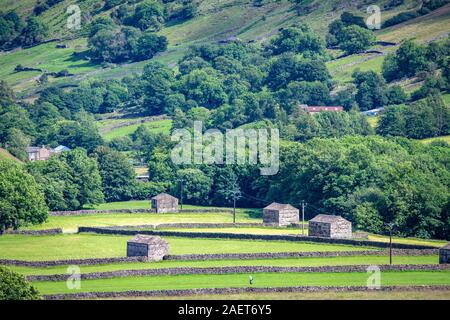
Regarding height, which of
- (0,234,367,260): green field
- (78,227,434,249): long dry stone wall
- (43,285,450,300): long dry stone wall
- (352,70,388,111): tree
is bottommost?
(43,285,450,300): long dry stone wall

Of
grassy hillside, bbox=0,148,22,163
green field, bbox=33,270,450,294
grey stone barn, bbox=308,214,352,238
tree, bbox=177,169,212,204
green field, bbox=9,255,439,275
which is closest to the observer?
green field, bbox=33,270,450,294

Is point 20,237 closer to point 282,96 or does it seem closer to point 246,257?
point 246,257

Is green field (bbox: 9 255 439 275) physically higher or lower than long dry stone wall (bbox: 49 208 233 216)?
lower

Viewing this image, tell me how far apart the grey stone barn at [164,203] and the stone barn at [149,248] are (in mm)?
32828

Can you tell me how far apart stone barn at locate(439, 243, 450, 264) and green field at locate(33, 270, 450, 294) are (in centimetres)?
309

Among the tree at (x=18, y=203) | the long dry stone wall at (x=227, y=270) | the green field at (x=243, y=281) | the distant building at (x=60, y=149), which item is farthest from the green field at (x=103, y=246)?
the distant building at (x=60, y=149)

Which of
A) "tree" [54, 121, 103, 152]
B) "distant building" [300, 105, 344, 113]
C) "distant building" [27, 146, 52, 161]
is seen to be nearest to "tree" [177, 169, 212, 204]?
"tree" [54, 121, 103, 152]

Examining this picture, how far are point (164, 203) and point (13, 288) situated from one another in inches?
2230

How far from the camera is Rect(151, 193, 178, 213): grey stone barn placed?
135 m

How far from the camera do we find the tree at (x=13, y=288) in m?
79.1

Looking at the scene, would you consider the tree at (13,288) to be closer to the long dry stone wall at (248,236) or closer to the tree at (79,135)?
the long dry stone wall at (248,236)

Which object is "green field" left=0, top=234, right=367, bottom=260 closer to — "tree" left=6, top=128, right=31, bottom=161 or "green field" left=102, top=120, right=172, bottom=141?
"tree" left=6, top=128, right=31, bottom=161

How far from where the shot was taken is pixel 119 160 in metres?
155
